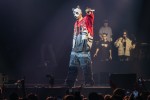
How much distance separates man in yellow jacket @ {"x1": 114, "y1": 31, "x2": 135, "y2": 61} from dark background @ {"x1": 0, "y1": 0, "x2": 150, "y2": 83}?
1.26m

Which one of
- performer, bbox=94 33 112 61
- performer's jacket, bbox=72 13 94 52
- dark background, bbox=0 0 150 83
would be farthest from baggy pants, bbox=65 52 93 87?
performer, bbox=94 33 112 61

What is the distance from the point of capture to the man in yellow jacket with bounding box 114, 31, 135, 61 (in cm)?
2389

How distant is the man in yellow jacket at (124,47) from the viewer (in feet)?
78.4

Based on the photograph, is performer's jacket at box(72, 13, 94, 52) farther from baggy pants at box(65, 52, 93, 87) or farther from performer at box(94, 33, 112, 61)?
performer at box(94, 33, 112, 61)

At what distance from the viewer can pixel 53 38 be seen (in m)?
25.2

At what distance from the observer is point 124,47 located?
23891mm

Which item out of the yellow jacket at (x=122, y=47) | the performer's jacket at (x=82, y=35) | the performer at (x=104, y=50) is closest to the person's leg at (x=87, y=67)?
the performer's jacket at (x=82, y=35)

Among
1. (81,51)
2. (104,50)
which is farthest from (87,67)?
(104,50)

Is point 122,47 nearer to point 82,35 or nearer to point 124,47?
point 124,47

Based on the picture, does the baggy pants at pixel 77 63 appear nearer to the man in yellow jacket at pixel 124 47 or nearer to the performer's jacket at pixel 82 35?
the performer's jacket at pixel 82 35

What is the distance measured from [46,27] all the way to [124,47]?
15.8 ft

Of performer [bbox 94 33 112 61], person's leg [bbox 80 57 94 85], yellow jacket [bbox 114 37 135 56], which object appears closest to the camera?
person's leg [bbox 80 57 94 85]

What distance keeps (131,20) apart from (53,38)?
16.1 ft

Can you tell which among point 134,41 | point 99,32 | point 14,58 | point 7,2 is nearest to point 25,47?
point 14,58
